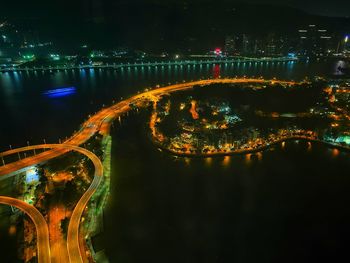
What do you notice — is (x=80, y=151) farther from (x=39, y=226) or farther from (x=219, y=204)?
(x=219, y=204)

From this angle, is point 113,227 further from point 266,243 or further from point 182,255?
point 266,243

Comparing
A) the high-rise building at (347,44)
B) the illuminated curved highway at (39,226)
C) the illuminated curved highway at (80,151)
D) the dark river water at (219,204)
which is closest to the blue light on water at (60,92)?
the illuminated curved highway at (80,151)

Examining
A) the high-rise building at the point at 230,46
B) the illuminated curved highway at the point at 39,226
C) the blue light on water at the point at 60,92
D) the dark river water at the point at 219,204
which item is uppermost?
the high-rise building at the point at 230,46

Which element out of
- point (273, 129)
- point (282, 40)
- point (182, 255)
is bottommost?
point (182, 255)

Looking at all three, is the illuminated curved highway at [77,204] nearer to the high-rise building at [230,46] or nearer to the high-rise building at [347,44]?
the high-rise building at [230,46]

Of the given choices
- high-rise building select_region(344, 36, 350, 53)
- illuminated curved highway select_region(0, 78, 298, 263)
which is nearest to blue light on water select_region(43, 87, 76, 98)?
illuminated curved highway select_region(0, 78, 298, 263)

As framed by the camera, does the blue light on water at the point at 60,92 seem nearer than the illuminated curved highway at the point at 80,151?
No

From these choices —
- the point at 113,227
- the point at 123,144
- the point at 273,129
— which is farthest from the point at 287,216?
the point at 123,144

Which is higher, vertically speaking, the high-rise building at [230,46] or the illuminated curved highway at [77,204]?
the high-rise building at [230,46]
